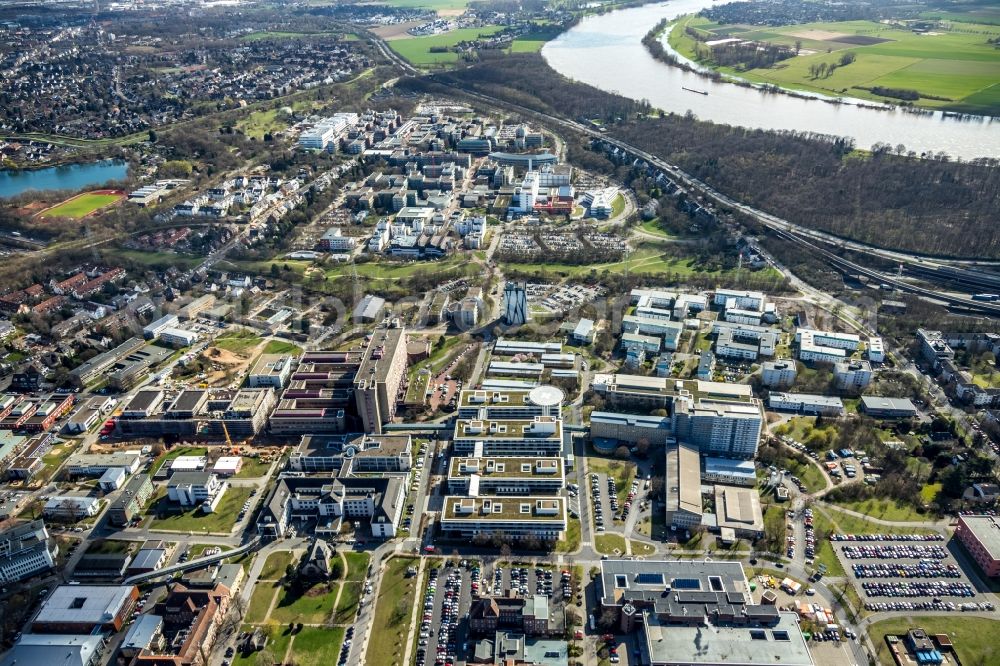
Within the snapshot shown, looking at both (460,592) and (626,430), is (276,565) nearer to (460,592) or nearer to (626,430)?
(460,592)

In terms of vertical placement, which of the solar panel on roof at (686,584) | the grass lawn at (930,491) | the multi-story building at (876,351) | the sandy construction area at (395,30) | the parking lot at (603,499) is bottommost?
the grass lawn at (930,491)

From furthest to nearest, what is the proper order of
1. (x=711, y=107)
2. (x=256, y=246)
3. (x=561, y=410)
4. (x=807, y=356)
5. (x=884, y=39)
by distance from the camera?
1. (x=884, y=39)
2. (x=711, y=107)
3. (x=256, y=246)
4. (x=807, y=356)
5. (x=561, y=410)

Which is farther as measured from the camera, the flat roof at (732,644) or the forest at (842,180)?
the forest at (842,180)

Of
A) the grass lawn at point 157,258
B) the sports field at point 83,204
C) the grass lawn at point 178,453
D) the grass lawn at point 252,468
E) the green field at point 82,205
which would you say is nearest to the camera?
the grass lawn at point 252,468

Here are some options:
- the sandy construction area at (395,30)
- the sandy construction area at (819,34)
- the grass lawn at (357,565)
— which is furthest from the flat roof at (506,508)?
the sandy construction area at (395,30)

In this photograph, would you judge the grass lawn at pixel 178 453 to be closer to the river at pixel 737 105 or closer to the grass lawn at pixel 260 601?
the grass lawn at pixel 260 601

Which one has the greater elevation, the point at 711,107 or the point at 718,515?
the point at 711,107

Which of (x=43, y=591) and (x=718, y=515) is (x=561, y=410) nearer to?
(x=718, y=515)

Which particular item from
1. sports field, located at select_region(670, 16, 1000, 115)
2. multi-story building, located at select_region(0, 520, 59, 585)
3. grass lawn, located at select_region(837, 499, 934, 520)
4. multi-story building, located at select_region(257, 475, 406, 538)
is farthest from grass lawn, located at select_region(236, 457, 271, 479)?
sports field, located at select_region(670, 16, 1000, 115)

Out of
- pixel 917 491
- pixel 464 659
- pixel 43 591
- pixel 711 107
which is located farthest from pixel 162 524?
pixel 711 107
